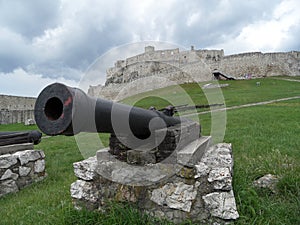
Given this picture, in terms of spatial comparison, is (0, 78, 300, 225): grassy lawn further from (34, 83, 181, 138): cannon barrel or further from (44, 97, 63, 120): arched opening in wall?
(44, 97, 63, 120): arched opening in wall

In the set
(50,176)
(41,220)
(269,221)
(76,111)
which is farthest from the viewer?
(50,176)

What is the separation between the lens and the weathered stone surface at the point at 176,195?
107 inches

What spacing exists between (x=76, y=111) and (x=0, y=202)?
380 centimetres

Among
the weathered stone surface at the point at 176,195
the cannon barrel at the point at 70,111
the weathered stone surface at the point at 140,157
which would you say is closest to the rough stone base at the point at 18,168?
the weathered stone surface at the point at 140,157

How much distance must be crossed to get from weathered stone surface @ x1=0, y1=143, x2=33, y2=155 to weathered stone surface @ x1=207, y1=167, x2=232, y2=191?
4356 millimetres

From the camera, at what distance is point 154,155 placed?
3.05 metres

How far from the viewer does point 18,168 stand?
521cm

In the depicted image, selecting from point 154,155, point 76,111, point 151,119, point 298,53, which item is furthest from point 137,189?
point 298,53

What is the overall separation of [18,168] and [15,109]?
1331 inches

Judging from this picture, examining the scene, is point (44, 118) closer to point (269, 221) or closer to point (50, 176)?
point (269, 221)

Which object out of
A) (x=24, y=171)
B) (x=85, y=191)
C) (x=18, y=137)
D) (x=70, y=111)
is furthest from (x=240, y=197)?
(x=18, y=137)

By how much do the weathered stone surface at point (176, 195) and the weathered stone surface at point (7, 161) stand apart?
11.1 feet

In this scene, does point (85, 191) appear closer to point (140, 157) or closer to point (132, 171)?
point (132, 171)

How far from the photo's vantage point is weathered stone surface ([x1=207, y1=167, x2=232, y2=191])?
2.71m
